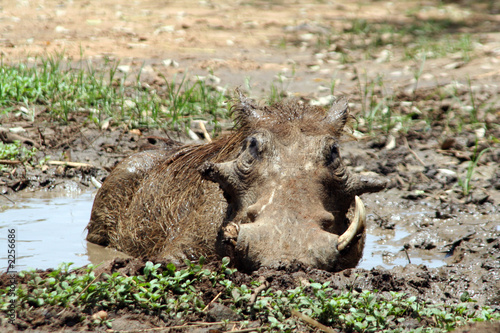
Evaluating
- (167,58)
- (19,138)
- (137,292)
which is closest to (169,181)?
(137,292)

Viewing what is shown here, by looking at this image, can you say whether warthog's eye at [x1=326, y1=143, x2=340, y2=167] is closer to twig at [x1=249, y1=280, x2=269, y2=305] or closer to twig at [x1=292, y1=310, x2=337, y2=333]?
Answer: twig at [x1=249, y1=280, x2=269, y2=305]

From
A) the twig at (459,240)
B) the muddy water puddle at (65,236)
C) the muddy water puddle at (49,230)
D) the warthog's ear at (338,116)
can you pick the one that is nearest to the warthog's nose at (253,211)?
the warthog's ear at (338,116)

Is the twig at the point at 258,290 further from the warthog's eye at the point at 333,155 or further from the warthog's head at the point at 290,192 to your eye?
the warthog's eye at the point at 333,155

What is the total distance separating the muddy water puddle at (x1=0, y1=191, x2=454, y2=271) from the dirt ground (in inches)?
2.7

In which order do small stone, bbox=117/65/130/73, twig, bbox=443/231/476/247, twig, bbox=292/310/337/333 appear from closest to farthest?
twig, bbox=292/310/337/333
twig, bbox=443/231/476/247
small stone, bbox=117/65/130/73

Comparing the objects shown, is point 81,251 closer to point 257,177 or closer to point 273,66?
point 257,177

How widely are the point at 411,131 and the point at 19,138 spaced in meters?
4.28

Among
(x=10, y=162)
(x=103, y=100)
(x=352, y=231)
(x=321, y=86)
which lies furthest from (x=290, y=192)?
(x=321, y=86)

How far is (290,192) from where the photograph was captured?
10.5 feet

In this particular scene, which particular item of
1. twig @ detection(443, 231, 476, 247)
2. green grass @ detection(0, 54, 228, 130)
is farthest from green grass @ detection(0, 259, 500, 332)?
green grass @ detection(0, 54, 228, 130)

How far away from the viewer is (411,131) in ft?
23.3

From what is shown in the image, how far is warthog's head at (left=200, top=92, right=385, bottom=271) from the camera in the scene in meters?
2.97

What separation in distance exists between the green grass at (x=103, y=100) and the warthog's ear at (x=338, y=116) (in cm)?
297

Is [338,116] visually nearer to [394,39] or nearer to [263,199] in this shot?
[263,199]
